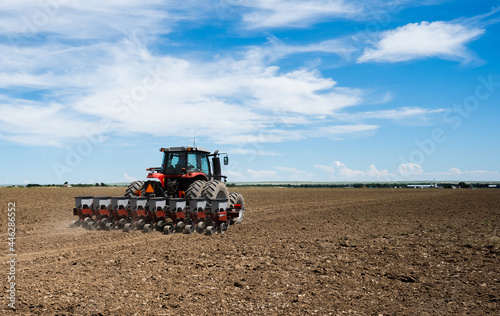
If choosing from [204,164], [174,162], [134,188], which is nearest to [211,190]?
[204,164]

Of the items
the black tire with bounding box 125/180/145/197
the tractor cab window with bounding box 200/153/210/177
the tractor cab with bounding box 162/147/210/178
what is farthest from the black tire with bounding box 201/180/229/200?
the black tire with bounding box 125/180/145/197

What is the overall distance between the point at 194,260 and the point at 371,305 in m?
3.93

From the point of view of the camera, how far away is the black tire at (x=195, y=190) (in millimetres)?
12648

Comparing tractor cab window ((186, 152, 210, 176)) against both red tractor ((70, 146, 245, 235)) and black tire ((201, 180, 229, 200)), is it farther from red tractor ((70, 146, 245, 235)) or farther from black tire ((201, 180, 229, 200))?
black tire ((201, 180, 229, 200))

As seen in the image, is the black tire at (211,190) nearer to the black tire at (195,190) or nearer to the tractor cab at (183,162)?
the black tire at (195,190)

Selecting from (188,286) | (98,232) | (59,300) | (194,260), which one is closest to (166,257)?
(194,260)

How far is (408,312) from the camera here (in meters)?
5.56

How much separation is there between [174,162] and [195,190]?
199 cm

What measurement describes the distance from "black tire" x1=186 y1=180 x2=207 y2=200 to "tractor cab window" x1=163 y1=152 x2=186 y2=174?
1163 millimetres

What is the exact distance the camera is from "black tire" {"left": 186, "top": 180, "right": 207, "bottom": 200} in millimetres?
12648

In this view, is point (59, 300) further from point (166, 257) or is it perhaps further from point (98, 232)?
point (98, 232)

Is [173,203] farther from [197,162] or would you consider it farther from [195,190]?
[197,162]

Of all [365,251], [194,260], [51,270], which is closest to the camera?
[51,270]

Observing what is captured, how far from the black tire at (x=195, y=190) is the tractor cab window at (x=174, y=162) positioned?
1.16 meters
